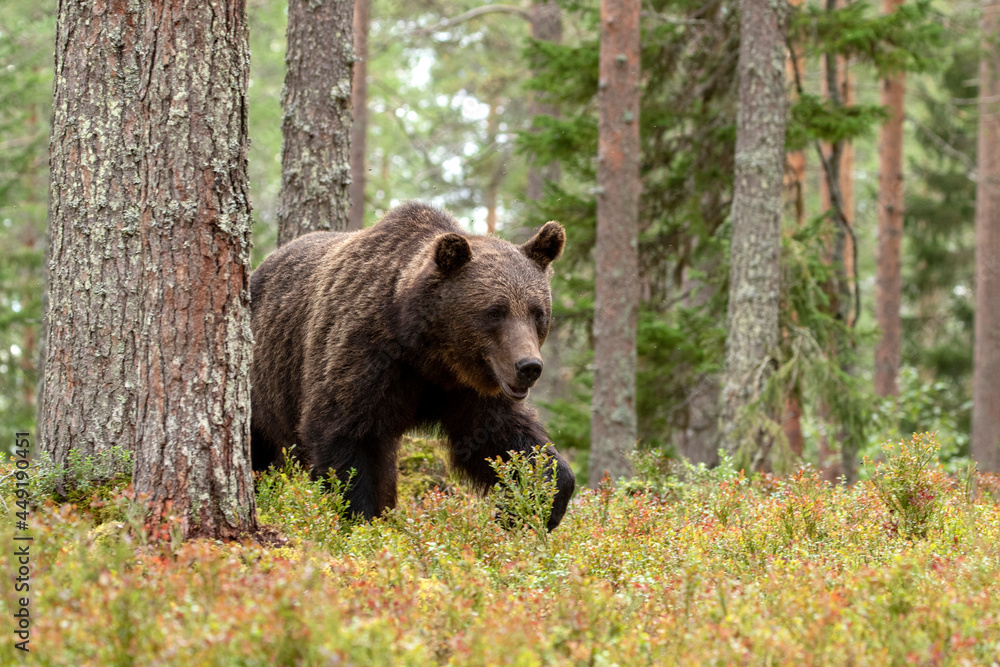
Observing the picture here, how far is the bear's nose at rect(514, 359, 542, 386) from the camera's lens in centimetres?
563

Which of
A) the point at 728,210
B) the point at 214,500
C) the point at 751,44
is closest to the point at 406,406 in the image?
the point at 214,500

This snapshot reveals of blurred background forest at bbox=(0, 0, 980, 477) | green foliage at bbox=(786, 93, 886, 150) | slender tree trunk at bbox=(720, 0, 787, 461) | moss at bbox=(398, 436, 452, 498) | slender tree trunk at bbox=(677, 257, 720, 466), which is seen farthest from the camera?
slender tree trunk at bbox=(677, 257, 720, 466)

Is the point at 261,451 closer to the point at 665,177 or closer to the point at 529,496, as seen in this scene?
the point at 529,496

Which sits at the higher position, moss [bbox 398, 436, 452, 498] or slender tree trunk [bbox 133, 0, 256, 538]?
slender tree trunk [bbox 133, 0, 256, 538]

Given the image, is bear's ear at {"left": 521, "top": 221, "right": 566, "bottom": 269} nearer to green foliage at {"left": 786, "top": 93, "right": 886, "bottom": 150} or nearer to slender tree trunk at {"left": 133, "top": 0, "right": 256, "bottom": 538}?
slender tree trunk at {"left": 133, "top": 0, "right": 256, "bottom": 538}

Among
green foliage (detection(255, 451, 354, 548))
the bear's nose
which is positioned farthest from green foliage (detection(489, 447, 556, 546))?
green foliage (detection(255, 451, 354, 548))

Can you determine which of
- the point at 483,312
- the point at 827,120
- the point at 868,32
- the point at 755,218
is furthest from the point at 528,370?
the point at 868,32

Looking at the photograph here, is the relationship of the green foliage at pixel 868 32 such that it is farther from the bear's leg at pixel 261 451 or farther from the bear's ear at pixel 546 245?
the bear's leg at pixel 261 451

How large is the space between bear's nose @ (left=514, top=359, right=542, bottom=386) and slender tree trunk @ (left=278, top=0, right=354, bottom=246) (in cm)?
432

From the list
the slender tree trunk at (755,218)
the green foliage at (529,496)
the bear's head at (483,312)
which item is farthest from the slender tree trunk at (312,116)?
the green foliage at (529,496)

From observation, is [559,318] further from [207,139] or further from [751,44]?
[207,139]

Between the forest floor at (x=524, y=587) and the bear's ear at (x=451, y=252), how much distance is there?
160cm

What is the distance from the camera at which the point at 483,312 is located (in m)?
6.06

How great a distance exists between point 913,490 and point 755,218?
5453 millimetres
